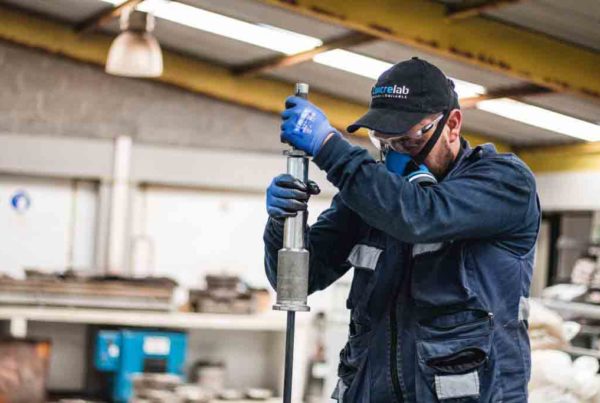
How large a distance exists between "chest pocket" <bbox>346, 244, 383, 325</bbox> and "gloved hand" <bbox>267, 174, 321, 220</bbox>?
0.54ft

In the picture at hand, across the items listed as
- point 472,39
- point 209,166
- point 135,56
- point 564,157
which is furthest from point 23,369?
point 564,157

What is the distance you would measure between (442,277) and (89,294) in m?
4.30

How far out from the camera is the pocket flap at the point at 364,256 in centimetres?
211

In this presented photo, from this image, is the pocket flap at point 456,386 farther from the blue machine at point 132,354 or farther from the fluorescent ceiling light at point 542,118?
the fluorescent ceiling light at point 542,118

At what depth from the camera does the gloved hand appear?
205cm

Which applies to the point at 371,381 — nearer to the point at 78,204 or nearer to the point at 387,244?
the point at 387,244

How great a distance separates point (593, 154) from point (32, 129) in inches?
202

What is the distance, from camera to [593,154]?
9.95 meters

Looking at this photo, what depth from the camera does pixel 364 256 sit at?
214 centimetres

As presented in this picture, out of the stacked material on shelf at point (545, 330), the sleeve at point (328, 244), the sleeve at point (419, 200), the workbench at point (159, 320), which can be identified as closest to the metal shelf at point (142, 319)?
the workbench at point (159, 320)

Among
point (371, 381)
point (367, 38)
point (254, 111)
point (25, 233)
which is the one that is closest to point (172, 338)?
point (367, 38)

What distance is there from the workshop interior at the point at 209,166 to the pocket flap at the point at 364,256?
99.6 inches

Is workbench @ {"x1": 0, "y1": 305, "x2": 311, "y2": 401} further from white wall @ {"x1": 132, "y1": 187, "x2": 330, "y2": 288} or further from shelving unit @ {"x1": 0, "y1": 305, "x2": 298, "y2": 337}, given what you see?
white wall @ {"x1": 132, "y1": 187, "x2": 330, "y2": 288}

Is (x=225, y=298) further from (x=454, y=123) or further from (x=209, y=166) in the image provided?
(x=209, y=166)
